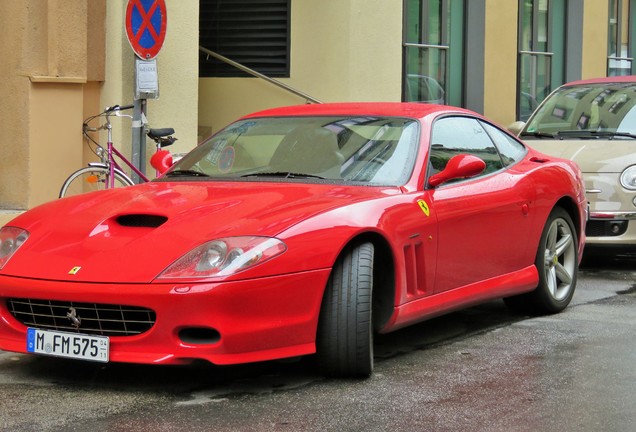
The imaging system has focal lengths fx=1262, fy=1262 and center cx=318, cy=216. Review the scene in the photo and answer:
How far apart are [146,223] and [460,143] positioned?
2.28 meters

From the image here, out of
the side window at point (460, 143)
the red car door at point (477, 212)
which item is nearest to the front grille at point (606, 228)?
the red car door at point (477, 212)

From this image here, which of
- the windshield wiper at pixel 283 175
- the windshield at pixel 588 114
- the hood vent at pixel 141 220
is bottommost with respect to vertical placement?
the hood vent at pixel 141 220

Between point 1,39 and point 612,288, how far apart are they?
6285mm

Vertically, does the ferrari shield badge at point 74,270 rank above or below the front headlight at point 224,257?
below

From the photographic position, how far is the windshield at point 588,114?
454 inches

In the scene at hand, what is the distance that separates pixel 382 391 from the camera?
580 cm

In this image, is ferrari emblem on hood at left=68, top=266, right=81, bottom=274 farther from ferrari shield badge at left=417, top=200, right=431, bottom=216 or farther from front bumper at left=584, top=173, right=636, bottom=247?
front bumper at left=584, top=173, right=636, bottom=247

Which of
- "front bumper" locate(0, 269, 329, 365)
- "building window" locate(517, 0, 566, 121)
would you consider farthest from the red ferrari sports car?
"building window" locate(517, 0, 566, 121)

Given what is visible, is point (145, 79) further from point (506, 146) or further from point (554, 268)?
point (554, 268)

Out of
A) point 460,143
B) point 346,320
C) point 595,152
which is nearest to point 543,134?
point 595,152

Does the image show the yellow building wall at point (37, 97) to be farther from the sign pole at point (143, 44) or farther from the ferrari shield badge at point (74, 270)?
the ferrari shield badge at point (74, 270)

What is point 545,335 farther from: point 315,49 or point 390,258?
point 315,49

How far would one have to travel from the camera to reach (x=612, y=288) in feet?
31.4

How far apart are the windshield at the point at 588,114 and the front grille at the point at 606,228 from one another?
1.10 metres
